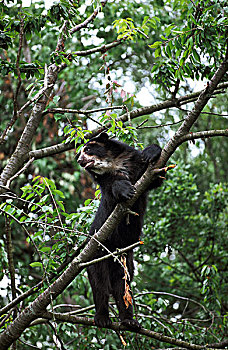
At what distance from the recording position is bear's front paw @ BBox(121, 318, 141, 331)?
4.36m

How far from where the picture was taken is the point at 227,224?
781 cm

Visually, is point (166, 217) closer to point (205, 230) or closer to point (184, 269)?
point (205, 230)

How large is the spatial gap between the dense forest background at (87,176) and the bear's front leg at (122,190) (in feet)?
1.52

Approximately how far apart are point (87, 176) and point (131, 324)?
16.5ft

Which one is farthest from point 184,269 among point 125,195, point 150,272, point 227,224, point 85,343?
point 125,195

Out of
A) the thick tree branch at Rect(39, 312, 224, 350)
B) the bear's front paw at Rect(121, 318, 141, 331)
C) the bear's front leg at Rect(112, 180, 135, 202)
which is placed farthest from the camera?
the bear's front paw at Rect(121, 318, 141, 331)

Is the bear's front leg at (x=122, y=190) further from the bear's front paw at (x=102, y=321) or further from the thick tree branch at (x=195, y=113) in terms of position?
the bear's front paw at (x=102, y=321)

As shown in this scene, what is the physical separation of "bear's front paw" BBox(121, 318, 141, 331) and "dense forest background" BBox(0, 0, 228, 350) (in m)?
0.11

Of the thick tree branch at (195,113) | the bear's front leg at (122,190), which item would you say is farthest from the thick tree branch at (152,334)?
the thick tree branch at (195,113)

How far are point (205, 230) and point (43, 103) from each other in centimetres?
411

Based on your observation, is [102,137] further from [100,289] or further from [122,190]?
[100,289]

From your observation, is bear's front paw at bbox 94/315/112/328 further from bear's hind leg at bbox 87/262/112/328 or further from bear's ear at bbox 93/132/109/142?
bear's ear at bbox 93/132/109/142

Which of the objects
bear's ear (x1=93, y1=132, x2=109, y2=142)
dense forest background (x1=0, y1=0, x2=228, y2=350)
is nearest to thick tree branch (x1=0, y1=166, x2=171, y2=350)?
dense forest background (x1=0, y1=0, x2=228, y2=350)

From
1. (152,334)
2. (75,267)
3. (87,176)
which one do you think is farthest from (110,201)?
(87,176)
